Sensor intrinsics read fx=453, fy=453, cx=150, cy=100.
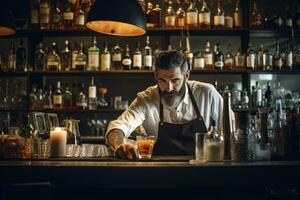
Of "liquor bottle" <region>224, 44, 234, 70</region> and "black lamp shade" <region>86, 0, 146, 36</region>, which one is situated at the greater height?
"black lamp shade" <region>86, 0, 146, 36</region>

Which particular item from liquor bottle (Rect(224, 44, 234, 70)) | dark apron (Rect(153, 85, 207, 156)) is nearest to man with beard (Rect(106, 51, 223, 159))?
dark apron (Rect(153, 85, 207, 156))

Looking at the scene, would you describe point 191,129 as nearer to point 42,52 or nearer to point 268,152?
point 268,152

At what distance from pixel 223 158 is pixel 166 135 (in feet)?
3.42

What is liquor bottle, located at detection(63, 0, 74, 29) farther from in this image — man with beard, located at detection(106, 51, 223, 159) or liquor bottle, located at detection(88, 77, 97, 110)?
man with beard, located at detection(106, 51, 223, 159)

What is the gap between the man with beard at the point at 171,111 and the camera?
2.69 meters

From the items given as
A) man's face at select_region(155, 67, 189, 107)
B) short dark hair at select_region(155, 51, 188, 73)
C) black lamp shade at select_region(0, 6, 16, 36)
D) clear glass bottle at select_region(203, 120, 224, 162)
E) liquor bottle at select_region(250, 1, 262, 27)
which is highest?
liquor bottle at select_region(250, 1, 262, 27)

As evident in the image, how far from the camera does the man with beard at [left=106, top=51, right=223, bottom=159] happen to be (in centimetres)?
269

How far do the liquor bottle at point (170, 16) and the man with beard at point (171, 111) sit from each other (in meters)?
0.98

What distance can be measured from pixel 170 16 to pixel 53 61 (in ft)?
3.61

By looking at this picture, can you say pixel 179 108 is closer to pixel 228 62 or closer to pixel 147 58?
pixel 147 58

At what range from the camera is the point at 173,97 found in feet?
9.42

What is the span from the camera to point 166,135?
2877 mm
